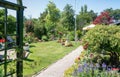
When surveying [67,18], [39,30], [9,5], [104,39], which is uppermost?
[67,18]

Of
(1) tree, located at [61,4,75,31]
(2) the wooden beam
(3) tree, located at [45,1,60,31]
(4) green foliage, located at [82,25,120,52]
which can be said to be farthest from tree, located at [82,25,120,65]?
(1) tree, located at [61,4,75,31]

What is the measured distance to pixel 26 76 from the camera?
12180 millimetres

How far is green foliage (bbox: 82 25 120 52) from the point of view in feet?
40.7

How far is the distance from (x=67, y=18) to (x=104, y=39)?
36774mm

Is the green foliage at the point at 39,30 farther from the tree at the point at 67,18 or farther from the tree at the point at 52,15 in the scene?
the tree at the point at 67,18

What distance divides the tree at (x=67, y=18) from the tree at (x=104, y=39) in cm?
3345

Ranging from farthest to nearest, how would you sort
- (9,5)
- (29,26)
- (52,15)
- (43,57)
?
(52,15) < (29,26) < (43,57) < (9,5)

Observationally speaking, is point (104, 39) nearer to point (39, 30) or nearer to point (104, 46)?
point (104, 46)

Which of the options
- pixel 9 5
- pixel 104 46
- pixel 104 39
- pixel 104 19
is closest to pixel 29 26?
pixel 104 19

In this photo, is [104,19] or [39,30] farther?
[39,30]

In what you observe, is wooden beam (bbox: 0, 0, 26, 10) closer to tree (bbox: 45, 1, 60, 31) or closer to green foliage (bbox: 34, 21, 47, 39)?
green foliage (bbox: 34, 21, 47, 39)

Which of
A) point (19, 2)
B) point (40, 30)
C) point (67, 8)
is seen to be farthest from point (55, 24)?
point (19, 2)

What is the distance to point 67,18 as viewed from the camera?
4906 cm

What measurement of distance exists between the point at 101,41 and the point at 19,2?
8.63 m
